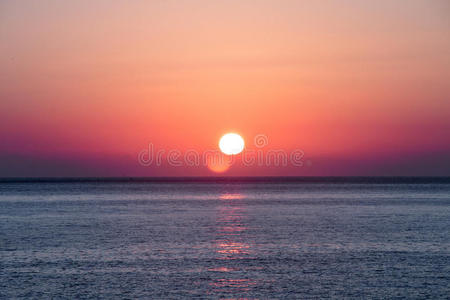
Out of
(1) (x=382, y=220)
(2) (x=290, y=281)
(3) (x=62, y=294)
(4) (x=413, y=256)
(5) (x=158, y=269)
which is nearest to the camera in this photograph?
(3) (x=62, y=294)

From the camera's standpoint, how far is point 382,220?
52656 mm

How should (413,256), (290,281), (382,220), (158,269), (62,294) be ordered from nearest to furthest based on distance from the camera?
(62,294)
(290,281)
(158,269)
(413,256)
(382,220)

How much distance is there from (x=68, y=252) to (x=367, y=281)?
56.6ft

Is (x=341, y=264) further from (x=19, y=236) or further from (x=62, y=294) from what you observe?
(x=19, y=236)

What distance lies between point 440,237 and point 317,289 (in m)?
19.9

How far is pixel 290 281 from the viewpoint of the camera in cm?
2345

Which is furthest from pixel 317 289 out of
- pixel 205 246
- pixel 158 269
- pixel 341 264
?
pixel 205 246

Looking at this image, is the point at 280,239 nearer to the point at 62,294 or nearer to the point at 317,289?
the point at 317,289

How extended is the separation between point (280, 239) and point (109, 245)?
11448 mm

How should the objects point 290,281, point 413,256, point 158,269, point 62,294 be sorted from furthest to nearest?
point 413,256 < point 158,269 < point 290,281 < point 62,294

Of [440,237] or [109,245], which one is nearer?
[109,245]

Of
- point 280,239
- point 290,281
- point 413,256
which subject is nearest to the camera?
point 290,281

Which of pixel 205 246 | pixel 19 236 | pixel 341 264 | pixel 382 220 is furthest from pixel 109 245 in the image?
pixel 382 220

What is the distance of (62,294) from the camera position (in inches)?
840
